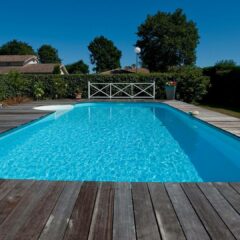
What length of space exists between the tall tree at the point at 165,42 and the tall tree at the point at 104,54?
672 inches

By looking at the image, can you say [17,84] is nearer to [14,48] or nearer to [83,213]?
[83,213]

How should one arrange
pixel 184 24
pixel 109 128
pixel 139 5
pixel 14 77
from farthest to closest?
pixel 184 24 → pixel 139 5 → pixel 14 77 → pixel 109 128

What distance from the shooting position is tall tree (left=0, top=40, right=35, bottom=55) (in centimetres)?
6159

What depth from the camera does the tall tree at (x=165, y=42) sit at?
38781mm

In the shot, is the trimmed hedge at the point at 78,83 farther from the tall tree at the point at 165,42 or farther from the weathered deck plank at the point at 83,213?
the tall tree at the point at 165,42

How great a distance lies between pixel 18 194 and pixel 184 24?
42.3 metres

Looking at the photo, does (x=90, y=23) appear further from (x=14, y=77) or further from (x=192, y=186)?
(x=192, y=186)

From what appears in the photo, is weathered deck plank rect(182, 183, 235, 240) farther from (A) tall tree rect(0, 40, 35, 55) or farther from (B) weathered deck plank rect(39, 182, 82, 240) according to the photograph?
(A) tall tree rect(0, 40, 35, 55)

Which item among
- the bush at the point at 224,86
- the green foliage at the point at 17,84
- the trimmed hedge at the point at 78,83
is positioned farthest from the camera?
the trimmed hedge at the point at 78,83

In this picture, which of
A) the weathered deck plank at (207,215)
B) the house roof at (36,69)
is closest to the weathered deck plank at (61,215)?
the weathered deck plank at (207,215)

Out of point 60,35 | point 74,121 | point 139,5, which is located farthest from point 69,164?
point 60,35

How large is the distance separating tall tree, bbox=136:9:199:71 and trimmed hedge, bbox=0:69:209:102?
75.5ft

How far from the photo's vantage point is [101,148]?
628 centimetres

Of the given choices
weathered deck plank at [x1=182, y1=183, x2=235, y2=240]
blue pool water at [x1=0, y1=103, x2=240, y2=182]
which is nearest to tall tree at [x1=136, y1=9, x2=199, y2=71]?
blue pool water at [x1=0, y1=103, x2=240, y2=182]
